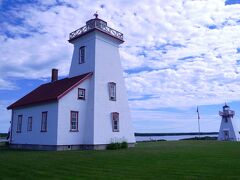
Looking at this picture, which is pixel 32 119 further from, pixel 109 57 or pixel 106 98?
pixel 109 57

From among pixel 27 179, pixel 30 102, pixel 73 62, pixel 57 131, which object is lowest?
pixel 27 179

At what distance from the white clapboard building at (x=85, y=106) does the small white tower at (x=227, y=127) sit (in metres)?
32.4

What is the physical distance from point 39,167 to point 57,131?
10.7m

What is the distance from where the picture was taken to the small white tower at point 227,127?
175 ft

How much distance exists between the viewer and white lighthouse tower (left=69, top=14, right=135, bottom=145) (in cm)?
2428

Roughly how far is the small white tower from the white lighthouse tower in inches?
1268

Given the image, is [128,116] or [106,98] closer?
[106,98]

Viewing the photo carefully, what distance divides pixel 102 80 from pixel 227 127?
3673cm

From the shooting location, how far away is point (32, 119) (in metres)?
25.8

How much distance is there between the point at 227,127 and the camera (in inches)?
2143

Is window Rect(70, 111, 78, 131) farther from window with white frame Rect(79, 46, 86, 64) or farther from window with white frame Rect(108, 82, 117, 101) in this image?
window with white frame Rect(79, 46, 86, 64)

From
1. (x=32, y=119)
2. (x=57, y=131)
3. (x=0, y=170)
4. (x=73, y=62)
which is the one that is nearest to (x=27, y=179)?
(x=0, y=170)

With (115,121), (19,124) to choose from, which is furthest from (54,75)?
(115,121)

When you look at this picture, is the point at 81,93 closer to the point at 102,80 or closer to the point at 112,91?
the point at 102,80
